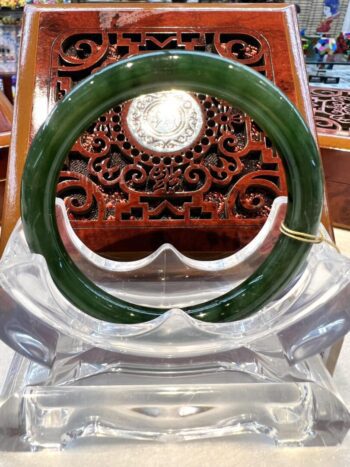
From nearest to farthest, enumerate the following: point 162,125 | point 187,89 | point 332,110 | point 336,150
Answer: point 187,89 → point 162,125 → point 336,150 → point 332,110

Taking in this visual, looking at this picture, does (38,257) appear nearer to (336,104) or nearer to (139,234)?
(139,234)

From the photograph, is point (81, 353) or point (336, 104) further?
point (336, 104)

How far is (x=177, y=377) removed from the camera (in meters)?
0.55

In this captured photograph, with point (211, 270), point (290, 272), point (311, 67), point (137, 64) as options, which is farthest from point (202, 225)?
point (311, 67)

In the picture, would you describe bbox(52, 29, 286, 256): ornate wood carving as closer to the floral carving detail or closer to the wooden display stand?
the floral carving detail

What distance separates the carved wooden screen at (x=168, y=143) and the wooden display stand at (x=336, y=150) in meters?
0.26

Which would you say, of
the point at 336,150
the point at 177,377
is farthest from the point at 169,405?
the point at 336,150

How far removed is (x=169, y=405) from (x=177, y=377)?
0.03 metres

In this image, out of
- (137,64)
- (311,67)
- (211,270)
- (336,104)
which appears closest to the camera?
(137,64)

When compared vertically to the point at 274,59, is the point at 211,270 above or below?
below

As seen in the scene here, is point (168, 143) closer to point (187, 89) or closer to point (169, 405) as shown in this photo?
point (187, 89)

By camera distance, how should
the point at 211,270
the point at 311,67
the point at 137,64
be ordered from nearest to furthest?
the point at 137,64, the point at 211,270, the point at 311,67

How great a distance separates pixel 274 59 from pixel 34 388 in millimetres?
636

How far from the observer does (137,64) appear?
1.56 feet
